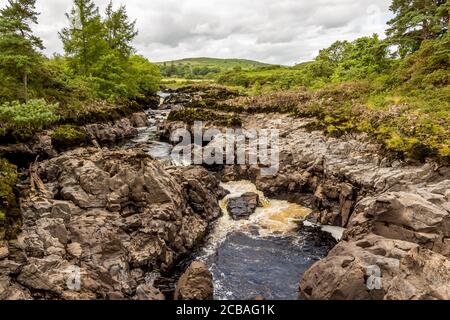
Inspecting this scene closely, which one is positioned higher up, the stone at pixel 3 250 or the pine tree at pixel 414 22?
the pine tree at pixel 414 22

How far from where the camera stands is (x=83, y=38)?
42.7 metres

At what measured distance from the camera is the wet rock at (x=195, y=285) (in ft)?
44.6

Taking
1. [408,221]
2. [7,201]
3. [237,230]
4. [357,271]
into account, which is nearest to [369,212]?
[408,221]

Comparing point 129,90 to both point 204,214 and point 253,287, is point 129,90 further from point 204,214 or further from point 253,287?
point 253,287

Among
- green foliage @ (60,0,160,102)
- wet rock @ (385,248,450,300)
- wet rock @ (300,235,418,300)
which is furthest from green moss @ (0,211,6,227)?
green foliage @ (60,0,160,102)

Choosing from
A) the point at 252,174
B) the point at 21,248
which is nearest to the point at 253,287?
the point at 21,248

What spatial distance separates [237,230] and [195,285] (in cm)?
726

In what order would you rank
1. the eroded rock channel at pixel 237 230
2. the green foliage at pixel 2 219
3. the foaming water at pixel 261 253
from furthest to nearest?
the foaming water at pixel 261 253, the green foliage at pixel 2 219, the eroded rock channel at pixel 237 230

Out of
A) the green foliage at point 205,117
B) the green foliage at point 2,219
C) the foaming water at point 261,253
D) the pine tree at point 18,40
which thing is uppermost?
the pine tree at point 18,40

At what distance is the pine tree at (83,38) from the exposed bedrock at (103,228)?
27.0 m

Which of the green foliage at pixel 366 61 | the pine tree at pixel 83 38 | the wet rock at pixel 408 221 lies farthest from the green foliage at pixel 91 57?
the wet rock at pixel 408 221

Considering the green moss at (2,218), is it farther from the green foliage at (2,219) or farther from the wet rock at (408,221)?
the wet rock at (408,221)
